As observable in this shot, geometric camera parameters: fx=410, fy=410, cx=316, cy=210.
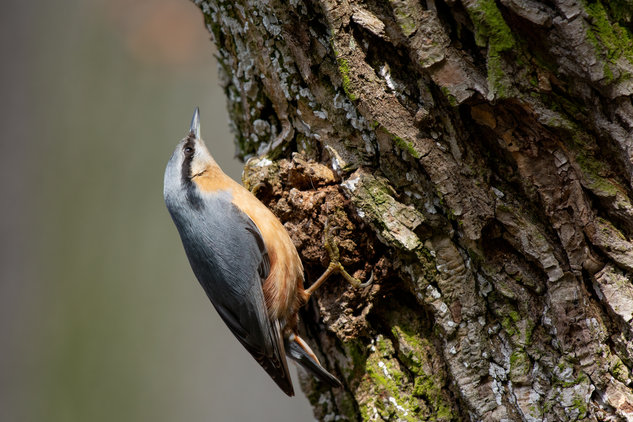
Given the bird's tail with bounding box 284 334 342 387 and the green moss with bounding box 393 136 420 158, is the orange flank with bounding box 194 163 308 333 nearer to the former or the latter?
the bird's tail with bounding box 284 334 342 387

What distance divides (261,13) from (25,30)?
337 cm

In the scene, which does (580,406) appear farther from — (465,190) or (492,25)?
(492,25)

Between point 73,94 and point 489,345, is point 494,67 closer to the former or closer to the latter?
point 489,345

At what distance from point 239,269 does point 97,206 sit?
2702 mm

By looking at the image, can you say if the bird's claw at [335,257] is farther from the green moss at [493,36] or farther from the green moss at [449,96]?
the green moss at [493,36]

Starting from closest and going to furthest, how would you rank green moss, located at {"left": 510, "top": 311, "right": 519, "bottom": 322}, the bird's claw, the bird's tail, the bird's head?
green moss, located at {"left": 510, "top": 311, "right": 519, "bottom": 322}, the bird's claw, the bird's tail, the bird's head

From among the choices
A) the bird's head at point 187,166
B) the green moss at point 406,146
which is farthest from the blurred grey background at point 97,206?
the green moss at point 406,146

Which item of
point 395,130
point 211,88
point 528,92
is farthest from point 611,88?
point 211,88

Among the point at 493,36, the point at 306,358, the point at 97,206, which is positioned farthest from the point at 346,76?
the point at 97,206

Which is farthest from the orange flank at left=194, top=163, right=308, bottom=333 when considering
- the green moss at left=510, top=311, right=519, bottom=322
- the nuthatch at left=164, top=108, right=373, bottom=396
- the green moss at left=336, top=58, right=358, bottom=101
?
the green moss at left=510, top=311, right=519, bottom=322

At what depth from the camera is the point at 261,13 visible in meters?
1.69

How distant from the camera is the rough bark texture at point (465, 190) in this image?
49.6 inches

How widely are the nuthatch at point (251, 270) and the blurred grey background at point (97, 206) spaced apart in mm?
1841

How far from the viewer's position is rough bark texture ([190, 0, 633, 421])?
4.13 ft
